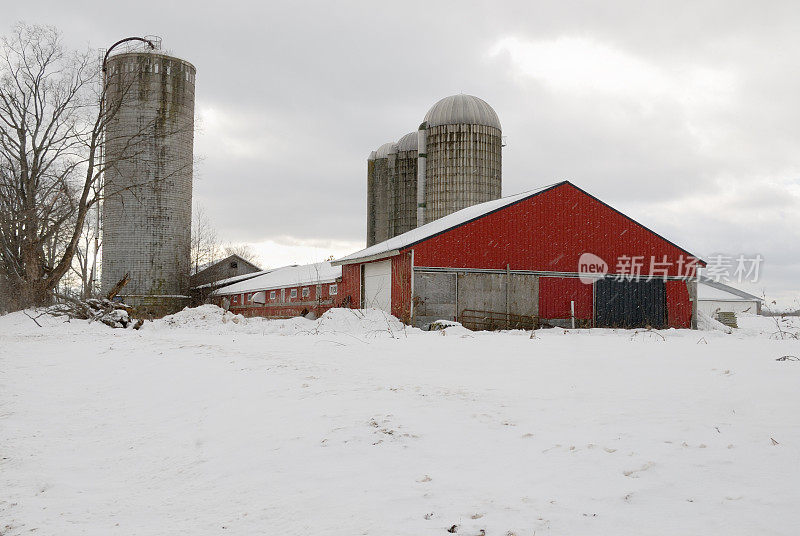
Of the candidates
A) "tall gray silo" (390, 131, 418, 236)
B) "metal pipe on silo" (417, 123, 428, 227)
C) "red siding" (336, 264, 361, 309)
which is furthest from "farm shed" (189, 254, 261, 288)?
"red siding" (336, 264, 361, 309)

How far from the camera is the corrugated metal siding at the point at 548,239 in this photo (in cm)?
2173

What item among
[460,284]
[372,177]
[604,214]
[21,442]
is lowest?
[21,442]

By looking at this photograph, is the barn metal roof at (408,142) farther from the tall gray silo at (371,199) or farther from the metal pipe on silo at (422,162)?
the metal pipe on silo at (422,162)

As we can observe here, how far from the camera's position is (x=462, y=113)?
110 ft

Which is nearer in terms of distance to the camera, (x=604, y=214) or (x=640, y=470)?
(x=640, y=470)

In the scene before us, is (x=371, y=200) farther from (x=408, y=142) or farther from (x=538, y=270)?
(x=538, y=270)

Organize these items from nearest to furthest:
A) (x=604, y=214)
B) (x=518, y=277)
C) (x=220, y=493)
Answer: (x=220, y=493)
(x=518, y=277)
(x=604, y=214)

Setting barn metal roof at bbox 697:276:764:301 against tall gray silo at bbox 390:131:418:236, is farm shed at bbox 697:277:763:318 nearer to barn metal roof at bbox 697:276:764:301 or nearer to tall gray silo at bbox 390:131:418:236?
barn metal roof at bbox 697:276:764:301

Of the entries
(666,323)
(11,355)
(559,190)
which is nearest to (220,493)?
(11,355)

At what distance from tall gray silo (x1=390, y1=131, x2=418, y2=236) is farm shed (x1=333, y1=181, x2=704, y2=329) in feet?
42.6

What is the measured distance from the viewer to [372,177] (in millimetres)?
42375

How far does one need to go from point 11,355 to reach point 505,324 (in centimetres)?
1493

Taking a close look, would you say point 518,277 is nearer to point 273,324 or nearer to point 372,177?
point 273,324

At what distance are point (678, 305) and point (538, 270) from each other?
6.57m
